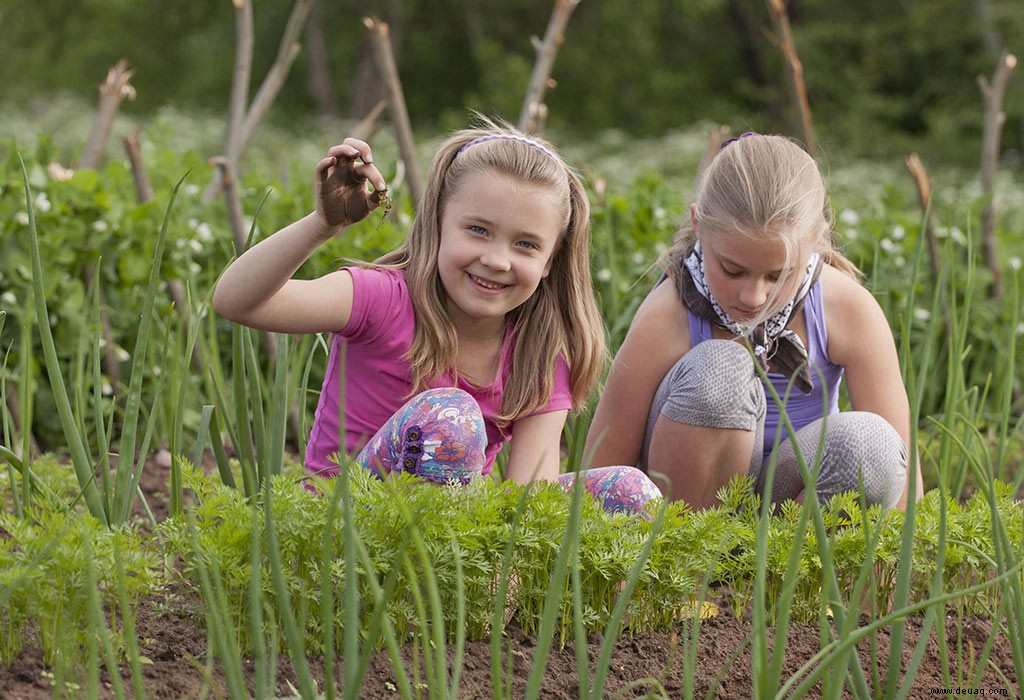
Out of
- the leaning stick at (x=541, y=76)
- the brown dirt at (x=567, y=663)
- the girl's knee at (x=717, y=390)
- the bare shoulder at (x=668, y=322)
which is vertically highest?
the leaning stick at (x=541, y=76)

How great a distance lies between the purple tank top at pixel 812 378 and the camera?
224cm

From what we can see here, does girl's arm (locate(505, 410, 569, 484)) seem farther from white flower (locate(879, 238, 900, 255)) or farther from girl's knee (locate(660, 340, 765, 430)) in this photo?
white flower (locate(879, 238, 900, 255))

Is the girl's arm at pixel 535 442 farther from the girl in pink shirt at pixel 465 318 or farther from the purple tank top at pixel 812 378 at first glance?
the purple tank top at pixel 812 378

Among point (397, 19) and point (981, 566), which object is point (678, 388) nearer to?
point (981, 566)

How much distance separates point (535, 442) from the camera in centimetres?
210

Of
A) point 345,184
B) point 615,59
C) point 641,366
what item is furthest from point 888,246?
point 615,59

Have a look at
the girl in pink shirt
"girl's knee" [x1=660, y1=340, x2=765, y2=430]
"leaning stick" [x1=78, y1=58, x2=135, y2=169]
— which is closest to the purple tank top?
"girl's knee" [x1=660, y1=340, x2=765, y2=430]

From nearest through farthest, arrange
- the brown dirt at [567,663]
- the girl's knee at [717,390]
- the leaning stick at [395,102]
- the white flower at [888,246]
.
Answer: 1. the brown dirt at [567,663]
2. the girl's knee at [717,390]
3. the leaning stick at [395,102]
4. the white flower at [888,246]

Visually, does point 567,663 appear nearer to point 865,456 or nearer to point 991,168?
point 865,456

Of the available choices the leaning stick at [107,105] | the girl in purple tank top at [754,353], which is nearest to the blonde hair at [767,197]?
the girl in purple tank top at [754,353]

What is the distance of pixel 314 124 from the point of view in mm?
16891

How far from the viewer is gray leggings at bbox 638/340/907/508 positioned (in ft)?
6.60

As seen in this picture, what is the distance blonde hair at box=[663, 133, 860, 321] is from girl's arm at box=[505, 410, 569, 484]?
443mm

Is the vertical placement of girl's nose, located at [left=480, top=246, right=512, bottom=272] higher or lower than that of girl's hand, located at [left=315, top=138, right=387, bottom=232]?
lower
